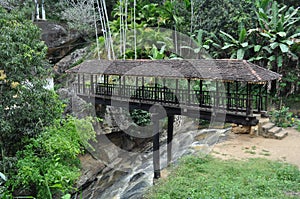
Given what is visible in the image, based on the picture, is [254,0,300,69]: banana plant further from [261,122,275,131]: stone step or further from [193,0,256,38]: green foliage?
[261,122,275,131]: stone step

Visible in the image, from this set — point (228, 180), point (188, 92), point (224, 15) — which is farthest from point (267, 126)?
point (224, 15)

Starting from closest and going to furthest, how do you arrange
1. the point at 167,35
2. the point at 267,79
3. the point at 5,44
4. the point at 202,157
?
the point at 5,44, the point at 267,79, the point at 202,157, the point at 167,35

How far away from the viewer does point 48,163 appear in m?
6.98

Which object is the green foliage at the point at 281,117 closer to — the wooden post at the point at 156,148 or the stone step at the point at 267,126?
the stone step at the point at 267,126

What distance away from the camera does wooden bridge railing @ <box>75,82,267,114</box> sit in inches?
319

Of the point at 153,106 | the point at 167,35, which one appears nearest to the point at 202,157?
the point at 153,106

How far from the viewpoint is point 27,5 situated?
18328 millimetres

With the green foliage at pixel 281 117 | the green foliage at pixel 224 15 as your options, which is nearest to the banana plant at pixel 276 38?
the green foliage at pixel 224 15

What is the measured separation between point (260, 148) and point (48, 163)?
8185 mm

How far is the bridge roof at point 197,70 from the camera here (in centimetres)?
767

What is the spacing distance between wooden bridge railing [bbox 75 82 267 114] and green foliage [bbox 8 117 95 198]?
3387 mm

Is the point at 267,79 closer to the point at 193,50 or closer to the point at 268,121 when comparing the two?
the point at 268,121

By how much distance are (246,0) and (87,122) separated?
45.1 ft

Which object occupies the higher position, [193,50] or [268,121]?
[193,50]
